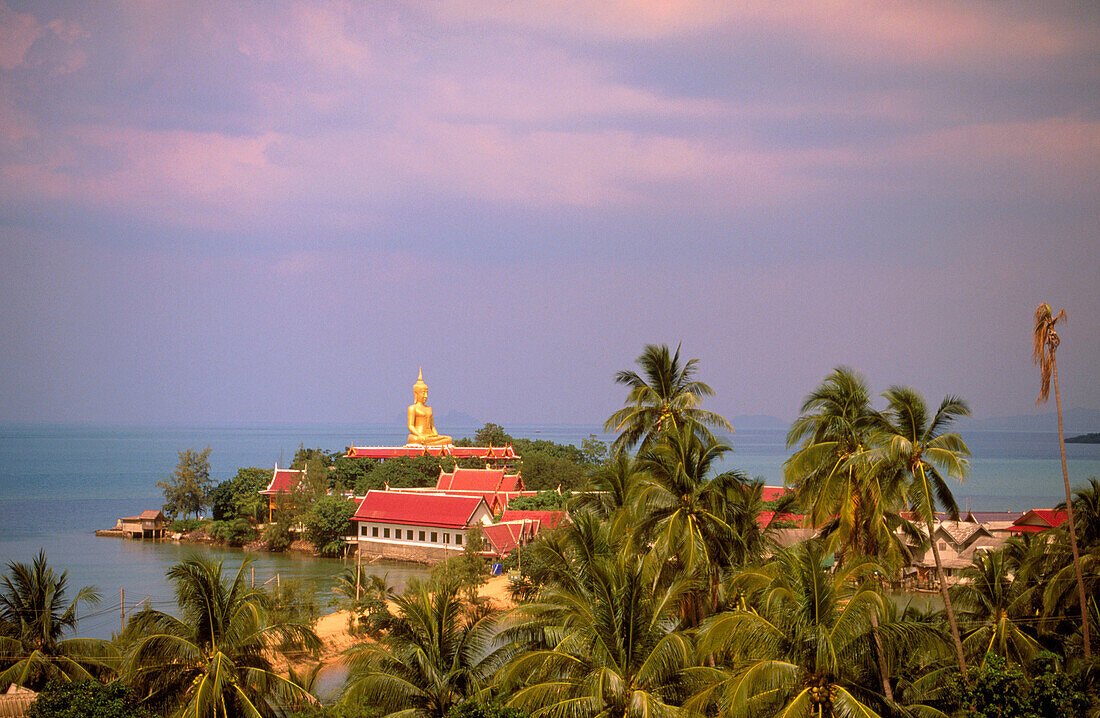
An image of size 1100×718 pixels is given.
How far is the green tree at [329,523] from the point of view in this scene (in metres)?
50.6

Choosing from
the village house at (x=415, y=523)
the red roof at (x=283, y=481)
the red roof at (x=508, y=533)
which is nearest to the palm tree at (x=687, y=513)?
the red roof at (x=508, y=533)

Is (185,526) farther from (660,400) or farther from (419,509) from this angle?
(660,400)

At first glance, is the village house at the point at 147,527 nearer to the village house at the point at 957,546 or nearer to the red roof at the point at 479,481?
the red roof at the point at 479,481

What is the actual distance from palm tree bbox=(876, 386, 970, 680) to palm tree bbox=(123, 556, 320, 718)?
11267 millimetres

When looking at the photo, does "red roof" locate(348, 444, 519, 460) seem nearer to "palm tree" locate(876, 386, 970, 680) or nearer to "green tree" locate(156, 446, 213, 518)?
"green tree" locate(156, 446, 213, 518)

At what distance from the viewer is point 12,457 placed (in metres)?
176

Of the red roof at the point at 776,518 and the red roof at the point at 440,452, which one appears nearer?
the red roof at the point at 776,518

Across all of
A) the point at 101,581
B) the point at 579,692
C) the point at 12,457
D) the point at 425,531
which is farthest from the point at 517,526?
the point at 12,457

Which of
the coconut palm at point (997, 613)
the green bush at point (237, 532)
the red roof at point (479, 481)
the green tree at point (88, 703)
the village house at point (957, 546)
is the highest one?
the red roof at point (479, 481)

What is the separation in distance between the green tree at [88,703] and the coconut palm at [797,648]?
891 centimetres

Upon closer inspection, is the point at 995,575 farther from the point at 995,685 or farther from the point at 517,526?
the point at 517,526

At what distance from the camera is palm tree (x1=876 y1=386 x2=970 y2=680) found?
54.8 ft

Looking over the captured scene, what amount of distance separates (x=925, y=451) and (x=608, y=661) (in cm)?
697

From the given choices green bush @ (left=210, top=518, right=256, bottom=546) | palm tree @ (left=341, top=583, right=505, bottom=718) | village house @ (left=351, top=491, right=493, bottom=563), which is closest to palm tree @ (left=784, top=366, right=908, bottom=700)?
palm tree @ (left=341, top=583, right=505, bottom=718)
